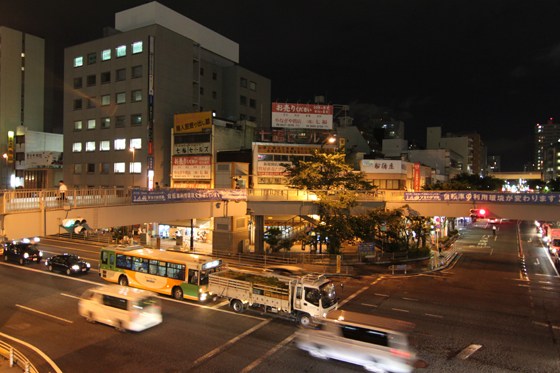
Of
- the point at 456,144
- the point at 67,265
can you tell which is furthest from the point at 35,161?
the point at 456,144

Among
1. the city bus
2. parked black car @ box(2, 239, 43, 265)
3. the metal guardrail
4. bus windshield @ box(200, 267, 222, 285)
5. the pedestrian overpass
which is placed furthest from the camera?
parked black car @ box(2, 239, 43, 265)

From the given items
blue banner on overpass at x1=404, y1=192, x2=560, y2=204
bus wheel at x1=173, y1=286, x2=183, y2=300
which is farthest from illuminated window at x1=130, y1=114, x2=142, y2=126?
blue banner on overpass at x1=404, y1=192, x2=560, y2=204

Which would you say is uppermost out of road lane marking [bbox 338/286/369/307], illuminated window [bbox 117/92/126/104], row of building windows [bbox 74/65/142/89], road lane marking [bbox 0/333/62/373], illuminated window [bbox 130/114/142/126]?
row of building windows [bbox 74/65/142/89]

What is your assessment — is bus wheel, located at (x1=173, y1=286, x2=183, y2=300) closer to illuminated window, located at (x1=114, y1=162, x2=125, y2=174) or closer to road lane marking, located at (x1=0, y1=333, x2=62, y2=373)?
road lane marking, located at (x1=0, y1=333, x2=62, y2=373)

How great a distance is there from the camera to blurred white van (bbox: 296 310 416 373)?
11602 millimetres

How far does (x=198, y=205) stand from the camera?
1175 inches

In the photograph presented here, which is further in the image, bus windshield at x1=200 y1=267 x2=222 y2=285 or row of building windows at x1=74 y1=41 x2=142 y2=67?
row of building windows at x1=74 y1=41 x2=142 y2=67

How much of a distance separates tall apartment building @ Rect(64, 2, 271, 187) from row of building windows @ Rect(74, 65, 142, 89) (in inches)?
5.7

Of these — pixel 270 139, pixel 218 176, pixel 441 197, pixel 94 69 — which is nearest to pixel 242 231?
pixel 218 176

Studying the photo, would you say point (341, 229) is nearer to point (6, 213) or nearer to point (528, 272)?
point (528, 272)

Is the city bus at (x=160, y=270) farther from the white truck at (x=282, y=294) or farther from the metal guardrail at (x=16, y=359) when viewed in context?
the metal guardrail at (x=16, y=359)

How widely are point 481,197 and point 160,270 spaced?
2664cm

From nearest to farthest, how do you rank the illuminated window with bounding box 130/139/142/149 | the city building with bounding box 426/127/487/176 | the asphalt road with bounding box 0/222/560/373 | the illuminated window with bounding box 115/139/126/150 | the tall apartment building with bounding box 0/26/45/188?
the asphalt road with bounding box 0/222/560/373 < the illuminated window with bounding box 130/139/142/149 < the illuminated window with bounding box 115/139/126/150 < the tall apartment building with bounding box 0/26/45/188 < the city building with bounding box 426/127/487/176

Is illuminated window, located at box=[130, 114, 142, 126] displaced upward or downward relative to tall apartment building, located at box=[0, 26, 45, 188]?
downward
